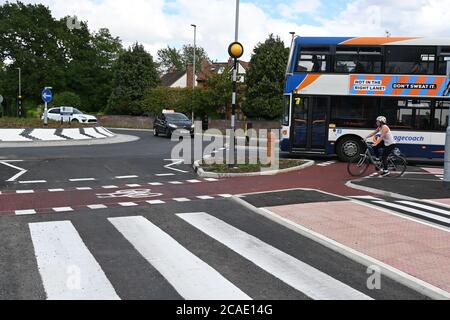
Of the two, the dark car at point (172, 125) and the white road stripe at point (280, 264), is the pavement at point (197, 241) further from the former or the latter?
the dark car at point (172, 125)

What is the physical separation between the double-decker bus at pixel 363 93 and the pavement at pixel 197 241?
5.40 metres

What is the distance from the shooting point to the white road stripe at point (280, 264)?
5.14 m

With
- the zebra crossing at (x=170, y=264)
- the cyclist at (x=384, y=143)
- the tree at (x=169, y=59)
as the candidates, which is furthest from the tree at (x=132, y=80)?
the tree at (x=169, y=59)

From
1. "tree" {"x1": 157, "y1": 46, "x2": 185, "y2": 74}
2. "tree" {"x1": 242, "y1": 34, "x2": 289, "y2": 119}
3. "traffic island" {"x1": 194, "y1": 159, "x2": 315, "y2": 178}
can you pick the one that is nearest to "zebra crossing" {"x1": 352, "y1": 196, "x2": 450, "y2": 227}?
"traffic island" {"x1": 194, "y1": 159, "x2": 315, "y2": 178}

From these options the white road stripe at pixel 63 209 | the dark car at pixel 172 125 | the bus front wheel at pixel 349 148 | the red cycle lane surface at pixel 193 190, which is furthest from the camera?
the dark car at pixel 172 125

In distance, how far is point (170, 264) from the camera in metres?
5.98

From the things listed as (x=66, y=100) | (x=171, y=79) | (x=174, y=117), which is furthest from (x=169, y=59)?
(x=174, y=117)

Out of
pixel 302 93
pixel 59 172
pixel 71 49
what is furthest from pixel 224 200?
pixel 71 49

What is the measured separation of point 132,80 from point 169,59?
73848 millimetres

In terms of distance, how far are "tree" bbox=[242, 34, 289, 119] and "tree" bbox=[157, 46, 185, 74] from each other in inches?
3349

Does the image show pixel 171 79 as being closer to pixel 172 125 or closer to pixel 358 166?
pixel 172 125

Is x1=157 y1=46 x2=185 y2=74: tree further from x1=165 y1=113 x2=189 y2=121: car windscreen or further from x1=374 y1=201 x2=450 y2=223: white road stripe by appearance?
x1=374 y1=201 x2=450 y2=223: white road stripe

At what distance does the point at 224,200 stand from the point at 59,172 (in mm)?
6756
